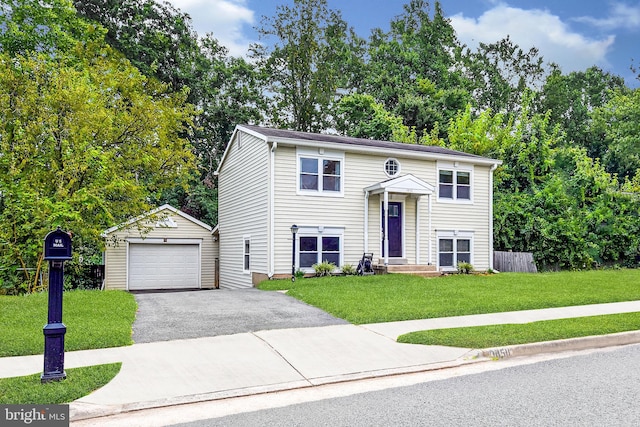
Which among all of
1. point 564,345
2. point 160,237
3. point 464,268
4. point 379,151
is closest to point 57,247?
point 564,345

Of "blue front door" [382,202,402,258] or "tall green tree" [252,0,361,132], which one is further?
"tall green tree" [252,0,361,132]

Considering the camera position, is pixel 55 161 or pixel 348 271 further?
pixel 348 271

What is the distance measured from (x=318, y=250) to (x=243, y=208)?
398 cm

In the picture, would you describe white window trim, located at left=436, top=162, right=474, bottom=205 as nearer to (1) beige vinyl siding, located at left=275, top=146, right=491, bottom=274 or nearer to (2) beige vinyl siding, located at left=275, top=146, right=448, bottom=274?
(1) beige vinyl siding, located at left=275, top=146, right=491, bottom=274

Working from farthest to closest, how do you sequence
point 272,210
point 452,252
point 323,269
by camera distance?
1. point 452,252
2. point 323,269
3. point 272,210

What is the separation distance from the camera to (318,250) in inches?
691

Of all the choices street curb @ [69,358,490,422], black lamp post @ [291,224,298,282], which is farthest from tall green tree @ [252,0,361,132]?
street curb @ [69,358,490,422]

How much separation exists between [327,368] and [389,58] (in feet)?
121

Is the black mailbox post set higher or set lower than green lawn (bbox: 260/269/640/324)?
higher

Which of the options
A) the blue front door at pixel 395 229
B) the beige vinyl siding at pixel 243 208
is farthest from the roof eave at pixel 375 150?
the blue front door at pixel 395 229

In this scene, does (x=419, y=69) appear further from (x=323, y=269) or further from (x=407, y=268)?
(x=323, y=269)

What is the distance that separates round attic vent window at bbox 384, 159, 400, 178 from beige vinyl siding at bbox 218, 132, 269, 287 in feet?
15.4

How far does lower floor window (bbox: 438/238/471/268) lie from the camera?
19.8 m

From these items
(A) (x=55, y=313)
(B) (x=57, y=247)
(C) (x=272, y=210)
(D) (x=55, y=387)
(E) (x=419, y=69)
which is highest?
(E) (x=419, y=69)
